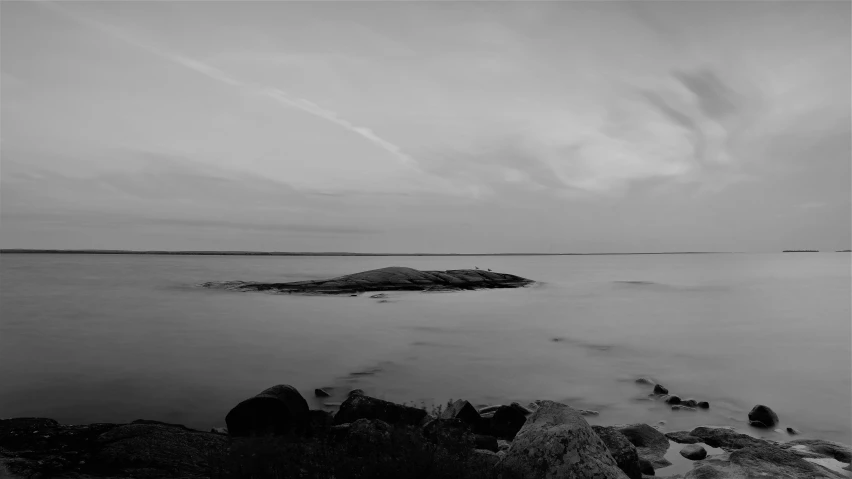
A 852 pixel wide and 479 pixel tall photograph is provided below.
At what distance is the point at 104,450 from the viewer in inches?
365

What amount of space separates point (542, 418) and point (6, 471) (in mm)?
8844

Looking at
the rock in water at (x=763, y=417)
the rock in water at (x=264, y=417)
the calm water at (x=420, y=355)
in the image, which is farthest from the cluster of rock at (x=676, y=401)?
the rock in water at (x=264, y=417)

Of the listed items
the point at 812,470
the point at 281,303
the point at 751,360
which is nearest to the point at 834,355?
the point at 751,360

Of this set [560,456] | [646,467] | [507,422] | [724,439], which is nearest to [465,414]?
[507,422]

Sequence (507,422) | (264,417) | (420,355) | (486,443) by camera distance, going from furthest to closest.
A: 1. (420,355)
2. (507,422)
3. (264,417)
4. (486,443)

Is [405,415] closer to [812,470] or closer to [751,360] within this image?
[812,470]

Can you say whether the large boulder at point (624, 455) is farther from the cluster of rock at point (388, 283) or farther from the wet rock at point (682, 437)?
the cluster of rock at point (388, 283)

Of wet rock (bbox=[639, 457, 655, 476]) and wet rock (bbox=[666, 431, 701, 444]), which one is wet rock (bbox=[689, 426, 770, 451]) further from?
wet rock (bbox=[639, 457, 655, 476])

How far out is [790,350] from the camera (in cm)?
2647

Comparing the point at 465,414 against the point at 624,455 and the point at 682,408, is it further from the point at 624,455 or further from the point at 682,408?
the point at 682,408

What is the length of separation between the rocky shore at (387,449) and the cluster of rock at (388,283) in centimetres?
3581

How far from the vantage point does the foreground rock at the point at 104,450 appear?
8.30 meters

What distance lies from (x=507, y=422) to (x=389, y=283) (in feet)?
151

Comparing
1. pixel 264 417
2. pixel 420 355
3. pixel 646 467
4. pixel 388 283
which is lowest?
pixel 420 355
